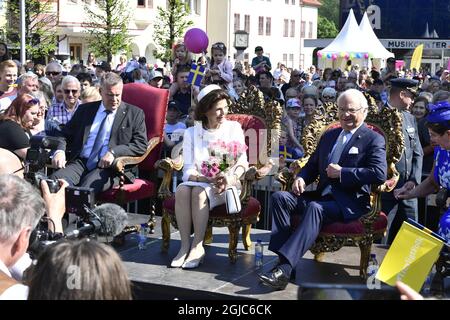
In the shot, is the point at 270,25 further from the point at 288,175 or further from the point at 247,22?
the point at 288,175

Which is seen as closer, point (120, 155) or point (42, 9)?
point (120, 155)

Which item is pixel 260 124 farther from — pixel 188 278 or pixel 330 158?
pixel 188 278

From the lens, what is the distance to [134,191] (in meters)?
7.66

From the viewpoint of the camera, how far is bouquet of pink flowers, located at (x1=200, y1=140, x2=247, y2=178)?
6.98 meters

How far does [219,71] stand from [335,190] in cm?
528

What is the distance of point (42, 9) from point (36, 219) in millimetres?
22121

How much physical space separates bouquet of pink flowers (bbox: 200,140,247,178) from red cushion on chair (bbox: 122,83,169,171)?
4.08 feet

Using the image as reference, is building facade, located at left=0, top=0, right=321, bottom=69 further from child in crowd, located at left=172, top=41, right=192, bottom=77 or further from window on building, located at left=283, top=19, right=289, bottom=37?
child in crowd, located at left=172, top=41, right=192, bottom=77

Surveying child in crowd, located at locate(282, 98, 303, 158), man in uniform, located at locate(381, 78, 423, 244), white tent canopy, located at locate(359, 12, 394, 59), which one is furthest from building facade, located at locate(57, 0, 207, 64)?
man in uniform, located at locate(381, 78, 423, 244)

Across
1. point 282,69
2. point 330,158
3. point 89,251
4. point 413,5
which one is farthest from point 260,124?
point 413,5

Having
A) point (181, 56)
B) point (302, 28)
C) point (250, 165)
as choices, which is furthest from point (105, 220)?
point (302, 28)

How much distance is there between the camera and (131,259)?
22.9ft

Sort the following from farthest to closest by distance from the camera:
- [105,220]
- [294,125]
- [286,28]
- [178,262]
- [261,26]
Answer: [286,28]
[261,26]
[294,125]
[178,262]
[105,220]
